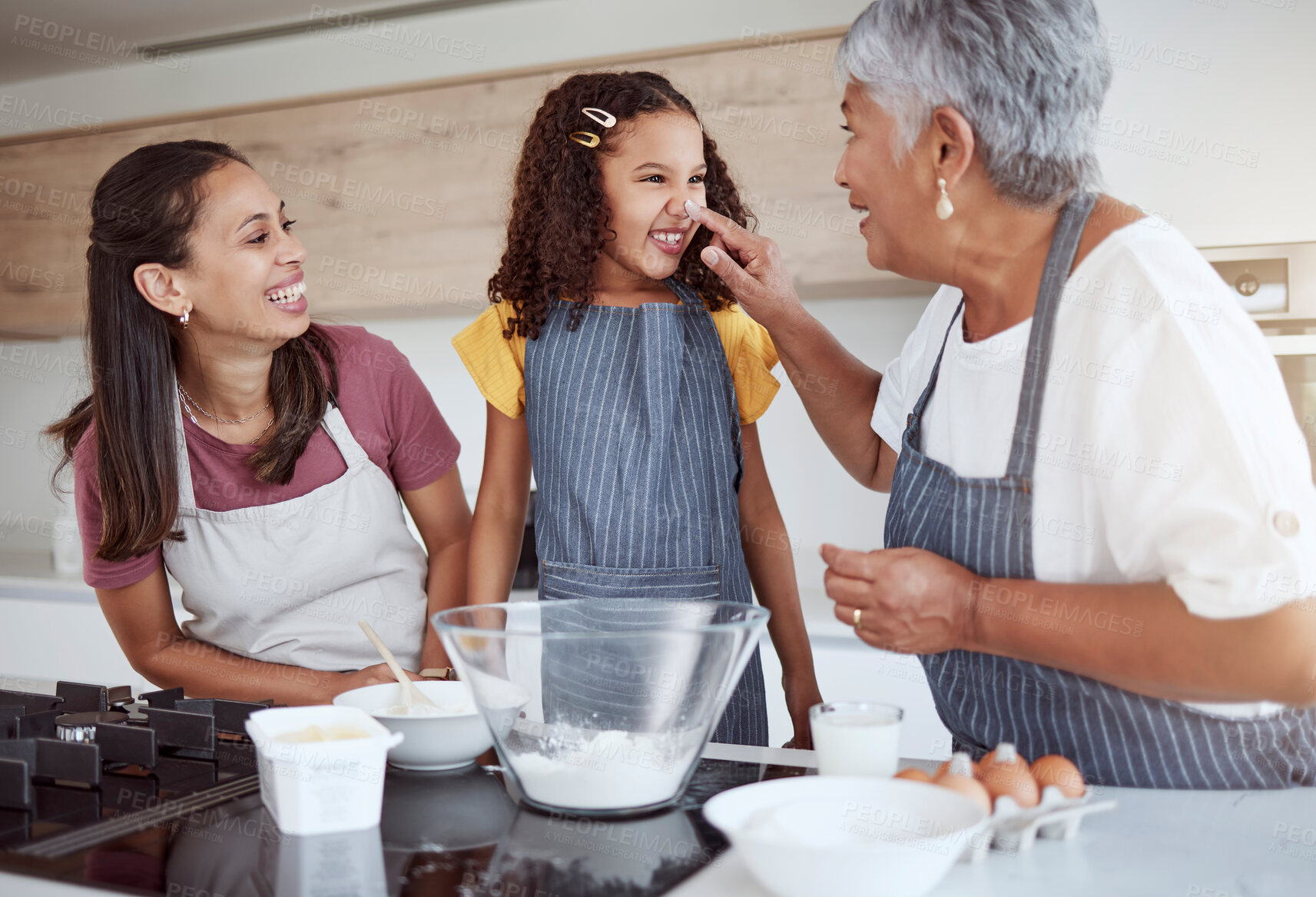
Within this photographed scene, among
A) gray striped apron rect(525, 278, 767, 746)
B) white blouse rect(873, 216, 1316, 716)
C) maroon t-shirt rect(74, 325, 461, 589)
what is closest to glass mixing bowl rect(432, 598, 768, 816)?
white blouse rect(873, 216, 1316, 716)

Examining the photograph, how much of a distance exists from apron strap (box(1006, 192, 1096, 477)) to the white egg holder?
309 mm

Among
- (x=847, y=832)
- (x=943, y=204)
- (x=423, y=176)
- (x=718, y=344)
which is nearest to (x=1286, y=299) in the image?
(x=718, y=344)

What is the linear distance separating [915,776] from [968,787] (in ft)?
0.17

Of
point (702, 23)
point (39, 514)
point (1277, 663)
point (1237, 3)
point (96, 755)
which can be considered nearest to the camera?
point (1277, 663)

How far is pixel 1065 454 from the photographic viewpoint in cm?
94

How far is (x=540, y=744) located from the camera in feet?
2.79

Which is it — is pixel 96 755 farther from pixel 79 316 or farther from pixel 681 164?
pixel 79 316

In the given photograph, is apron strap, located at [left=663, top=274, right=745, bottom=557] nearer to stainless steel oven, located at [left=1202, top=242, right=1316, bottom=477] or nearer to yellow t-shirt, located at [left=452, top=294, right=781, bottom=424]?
yellow t-shirt, located at [left=452, top=294, right=781, bottom=424]

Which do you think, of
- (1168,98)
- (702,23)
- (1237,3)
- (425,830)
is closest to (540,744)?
(425,830)

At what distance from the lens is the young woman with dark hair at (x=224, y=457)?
1.51 meters

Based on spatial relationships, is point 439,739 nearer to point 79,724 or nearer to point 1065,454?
point 79,724

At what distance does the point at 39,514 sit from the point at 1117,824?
4.03 meters

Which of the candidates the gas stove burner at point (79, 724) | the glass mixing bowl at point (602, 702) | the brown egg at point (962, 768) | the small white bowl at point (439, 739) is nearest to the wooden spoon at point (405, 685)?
the small white bowl at point (439, 739)

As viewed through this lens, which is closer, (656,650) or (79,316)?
(656,650)
